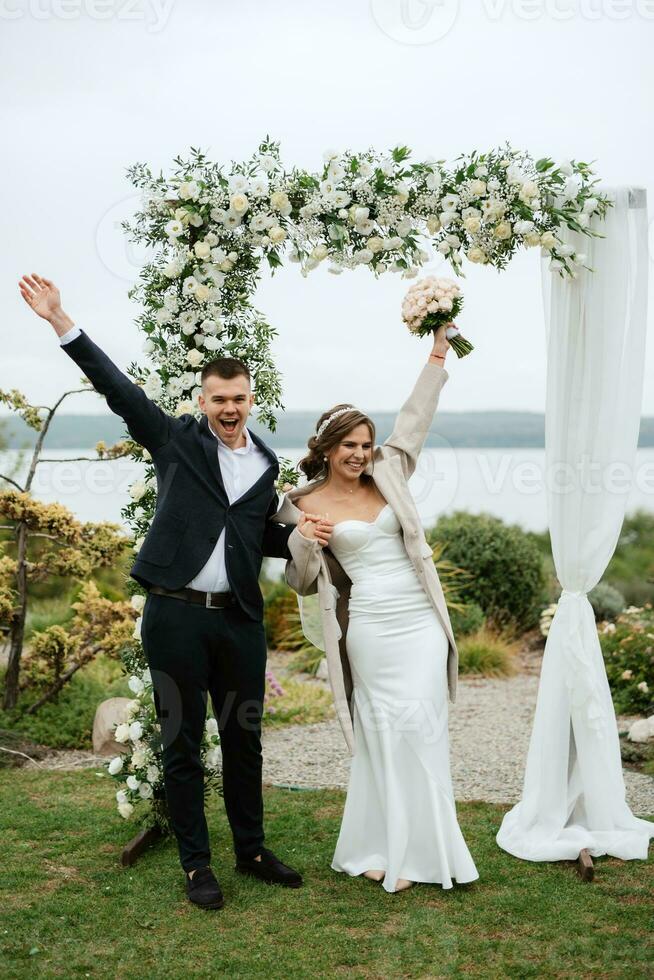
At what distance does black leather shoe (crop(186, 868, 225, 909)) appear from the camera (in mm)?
4332

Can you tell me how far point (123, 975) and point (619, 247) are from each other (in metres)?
3.95

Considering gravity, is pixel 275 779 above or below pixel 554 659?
below

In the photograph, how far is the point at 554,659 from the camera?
5109mm

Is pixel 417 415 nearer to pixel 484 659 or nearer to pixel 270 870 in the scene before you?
pixel 270 870

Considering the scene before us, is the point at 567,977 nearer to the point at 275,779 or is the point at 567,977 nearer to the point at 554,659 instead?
Answer: the point at 554,659

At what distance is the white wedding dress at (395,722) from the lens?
4488mm

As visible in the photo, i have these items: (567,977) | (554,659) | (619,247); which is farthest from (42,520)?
(567,977)


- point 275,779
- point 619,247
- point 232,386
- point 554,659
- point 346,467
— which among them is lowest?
point 275,779

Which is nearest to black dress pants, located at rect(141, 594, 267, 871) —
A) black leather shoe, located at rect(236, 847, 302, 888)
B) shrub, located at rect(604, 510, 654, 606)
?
black leather shoe, located at rect(236, 847, 302, 888)

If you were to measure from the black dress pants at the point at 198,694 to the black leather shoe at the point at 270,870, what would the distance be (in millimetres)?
280

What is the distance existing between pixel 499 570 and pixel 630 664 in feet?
8.80

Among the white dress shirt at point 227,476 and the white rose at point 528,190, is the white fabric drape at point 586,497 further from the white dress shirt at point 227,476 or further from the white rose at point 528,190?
the white dress shirt at point 227,476

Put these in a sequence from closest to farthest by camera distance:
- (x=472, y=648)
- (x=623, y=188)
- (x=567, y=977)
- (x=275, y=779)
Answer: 1. (x=567, y=977)
2. (x=623, y=188)
3. (x=275, y=779)
4. (x=472, y=648)

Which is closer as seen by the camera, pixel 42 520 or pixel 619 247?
pixel 619 247
